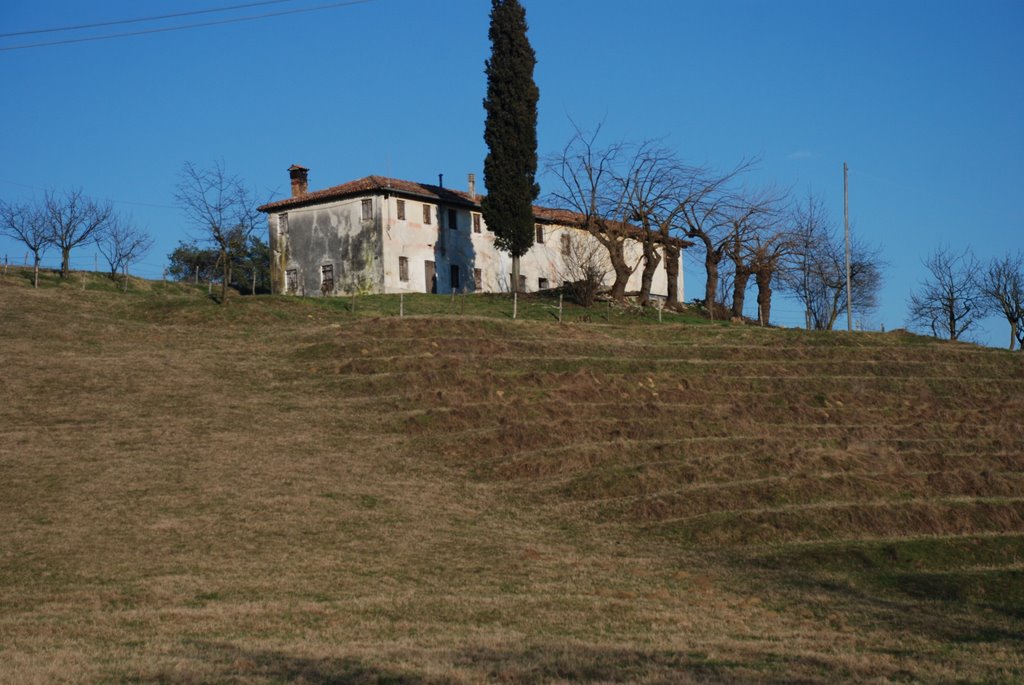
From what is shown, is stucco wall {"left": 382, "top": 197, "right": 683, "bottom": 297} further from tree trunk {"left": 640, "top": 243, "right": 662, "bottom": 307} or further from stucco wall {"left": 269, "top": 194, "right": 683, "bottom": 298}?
tree trunk {"left": 640, "top": 243, "right": 662, "bottom": 307}

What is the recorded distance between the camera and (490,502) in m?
29.5

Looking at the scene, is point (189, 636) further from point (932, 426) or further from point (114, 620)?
point (932, 426)

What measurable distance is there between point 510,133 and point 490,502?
37.1 m

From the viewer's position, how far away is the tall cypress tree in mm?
62938

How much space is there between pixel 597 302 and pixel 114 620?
164 ft

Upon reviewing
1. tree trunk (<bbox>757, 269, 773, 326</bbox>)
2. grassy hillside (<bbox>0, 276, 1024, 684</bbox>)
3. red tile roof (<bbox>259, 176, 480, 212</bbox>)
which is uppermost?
red tile roof (<bbox>259, 176, 480, 212</bbox>)

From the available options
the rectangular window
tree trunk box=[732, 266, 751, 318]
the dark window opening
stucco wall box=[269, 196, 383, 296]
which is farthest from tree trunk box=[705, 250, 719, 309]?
the rectangular window

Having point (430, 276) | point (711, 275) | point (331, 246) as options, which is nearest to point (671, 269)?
point (711, 275)

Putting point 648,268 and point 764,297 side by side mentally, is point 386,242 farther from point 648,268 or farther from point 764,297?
point 764,297

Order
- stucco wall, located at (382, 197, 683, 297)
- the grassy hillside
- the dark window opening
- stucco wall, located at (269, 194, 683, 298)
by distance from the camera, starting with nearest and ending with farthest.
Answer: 1. the grassy hillside
2. stucco wall, located at (269, 194, 683, 298)
3. stucco wall, located at (382, 197, 683, 297)
4. the dark window opening

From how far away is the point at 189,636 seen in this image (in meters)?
16.4

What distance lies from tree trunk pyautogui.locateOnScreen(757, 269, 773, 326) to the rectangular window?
26.1 meters

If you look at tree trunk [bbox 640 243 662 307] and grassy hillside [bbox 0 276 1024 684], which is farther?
tree trunk [bbox 640 243 662 307]

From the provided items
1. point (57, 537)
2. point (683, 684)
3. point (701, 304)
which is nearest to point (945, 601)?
point (683, 684)
